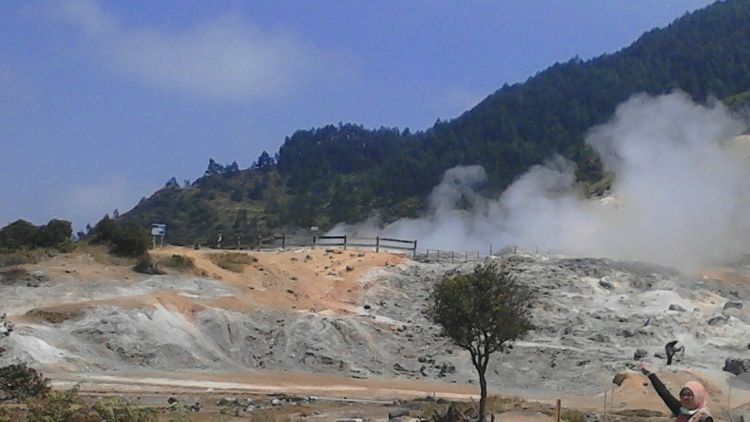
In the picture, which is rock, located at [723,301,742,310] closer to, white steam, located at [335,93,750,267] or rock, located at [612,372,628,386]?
→ rock, located at [612,372,628,386]

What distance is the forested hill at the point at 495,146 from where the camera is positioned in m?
136

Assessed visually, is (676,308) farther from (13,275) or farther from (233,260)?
(13,275)

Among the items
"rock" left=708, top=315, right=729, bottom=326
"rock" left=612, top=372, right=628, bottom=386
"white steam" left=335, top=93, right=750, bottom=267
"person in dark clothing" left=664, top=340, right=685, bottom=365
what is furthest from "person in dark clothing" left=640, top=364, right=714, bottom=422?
"white steam" left=335, top=93, right=750, bottom=267

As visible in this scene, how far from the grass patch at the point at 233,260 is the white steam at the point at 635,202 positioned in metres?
35.5

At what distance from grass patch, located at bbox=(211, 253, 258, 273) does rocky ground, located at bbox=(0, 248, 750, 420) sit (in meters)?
0.28

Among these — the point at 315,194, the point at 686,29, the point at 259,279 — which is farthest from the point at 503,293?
the point at 686,29

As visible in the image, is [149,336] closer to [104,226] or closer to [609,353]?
[104,226]

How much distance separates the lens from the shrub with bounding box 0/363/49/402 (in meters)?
23.9

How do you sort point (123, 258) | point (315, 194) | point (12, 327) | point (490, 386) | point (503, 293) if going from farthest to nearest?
point (315, 194) → point (123, 258) → point (490, 386) → point (12, 327) → point (503, 293)

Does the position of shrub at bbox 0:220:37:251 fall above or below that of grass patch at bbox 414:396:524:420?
above

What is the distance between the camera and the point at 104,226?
5088cm

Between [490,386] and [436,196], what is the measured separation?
94.8 metres

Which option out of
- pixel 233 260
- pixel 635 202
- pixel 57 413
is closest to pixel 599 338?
pixel 233 260

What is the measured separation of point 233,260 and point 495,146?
9831cm
